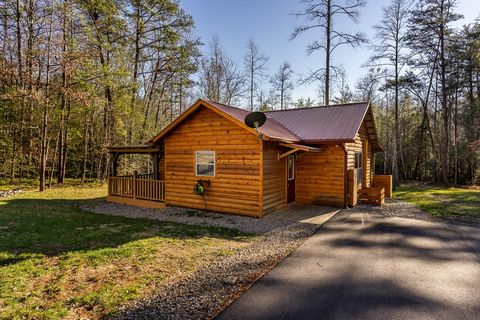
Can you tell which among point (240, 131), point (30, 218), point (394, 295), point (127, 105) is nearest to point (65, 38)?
point (127, 105)

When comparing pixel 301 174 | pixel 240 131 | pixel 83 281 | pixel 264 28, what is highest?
pixel 264 28

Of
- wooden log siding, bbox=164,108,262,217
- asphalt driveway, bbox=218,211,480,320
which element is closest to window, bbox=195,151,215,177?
wooden log siding, bbox=164,108,262,217

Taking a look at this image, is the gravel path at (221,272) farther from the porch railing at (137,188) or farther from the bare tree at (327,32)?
the bare tree at (327,32)

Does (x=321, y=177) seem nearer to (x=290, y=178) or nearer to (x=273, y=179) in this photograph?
(x=290, y=178)

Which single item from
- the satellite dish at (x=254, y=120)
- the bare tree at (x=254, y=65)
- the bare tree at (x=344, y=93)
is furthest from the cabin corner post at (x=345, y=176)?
the bare tree at (x=344, y=93)

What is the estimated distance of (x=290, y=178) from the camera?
1045 centimetres

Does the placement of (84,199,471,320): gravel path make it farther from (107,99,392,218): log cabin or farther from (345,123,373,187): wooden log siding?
(345,123,373,187): wooden log siding

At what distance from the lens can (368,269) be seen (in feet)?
15.0

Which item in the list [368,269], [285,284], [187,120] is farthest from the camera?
[187,120]

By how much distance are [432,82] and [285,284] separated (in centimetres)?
2387

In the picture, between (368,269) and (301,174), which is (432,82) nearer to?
(301,174)

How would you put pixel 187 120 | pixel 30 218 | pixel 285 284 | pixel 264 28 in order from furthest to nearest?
pixel 264 28, pixel 187 120, pixel 30 218, pixel 285 284

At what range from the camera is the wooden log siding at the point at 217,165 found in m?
8.50

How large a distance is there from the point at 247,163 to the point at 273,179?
48.6 inches
